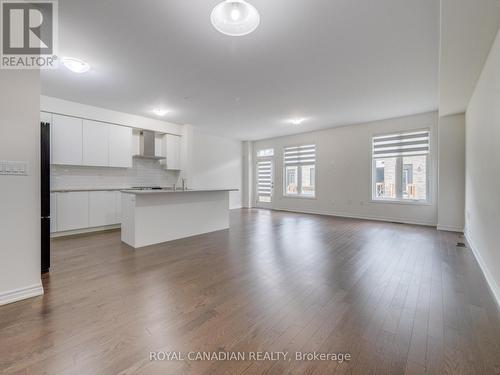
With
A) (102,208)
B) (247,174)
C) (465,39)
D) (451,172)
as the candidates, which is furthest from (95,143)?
(451,172)

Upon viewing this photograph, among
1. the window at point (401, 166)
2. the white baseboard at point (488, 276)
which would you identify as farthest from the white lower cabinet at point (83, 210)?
the window at point (401, 166)

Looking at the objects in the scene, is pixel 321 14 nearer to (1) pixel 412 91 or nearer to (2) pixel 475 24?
(2) pixel 475 24

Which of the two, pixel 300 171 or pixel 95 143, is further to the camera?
pixel 300 171

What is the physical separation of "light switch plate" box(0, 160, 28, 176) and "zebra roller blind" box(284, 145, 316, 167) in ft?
23.3

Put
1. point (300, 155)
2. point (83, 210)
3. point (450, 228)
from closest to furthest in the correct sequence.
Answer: point (83, 210), point (450, 228), point (300, 155)

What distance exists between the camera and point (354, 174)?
6789 millimetres

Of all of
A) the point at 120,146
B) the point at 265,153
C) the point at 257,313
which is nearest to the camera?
the point at 257,313

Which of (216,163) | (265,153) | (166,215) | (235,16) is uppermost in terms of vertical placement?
(235,16)

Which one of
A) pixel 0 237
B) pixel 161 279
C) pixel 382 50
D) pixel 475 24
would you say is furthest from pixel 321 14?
pixel 0 237

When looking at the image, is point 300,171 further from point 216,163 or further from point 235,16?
point 235,16

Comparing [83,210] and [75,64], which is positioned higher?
[75,64]

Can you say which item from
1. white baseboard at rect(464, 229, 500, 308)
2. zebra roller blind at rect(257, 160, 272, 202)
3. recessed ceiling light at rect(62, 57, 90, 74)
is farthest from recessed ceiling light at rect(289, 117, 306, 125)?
recessed ceiling light at rect(62, 57, 90, 74)

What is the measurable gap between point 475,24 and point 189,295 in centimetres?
378

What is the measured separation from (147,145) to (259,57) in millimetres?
4140
